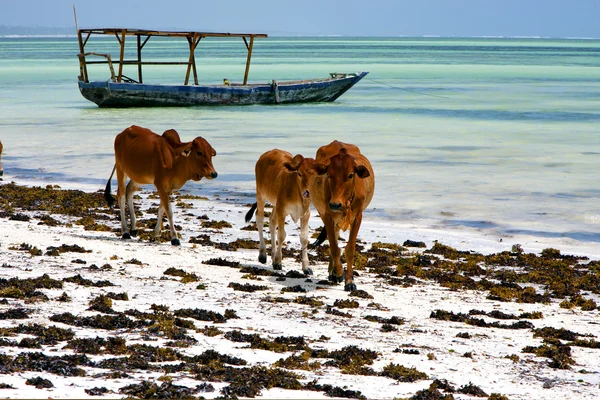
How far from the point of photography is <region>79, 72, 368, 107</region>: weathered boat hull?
42938mm

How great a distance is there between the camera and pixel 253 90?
45031 millimetres

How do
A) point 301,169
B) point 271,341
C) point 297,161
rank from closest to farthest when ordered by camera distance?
point 271,341 → point 301,169 → point 297,161

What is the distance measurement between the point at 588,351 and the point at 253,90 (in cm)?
3790

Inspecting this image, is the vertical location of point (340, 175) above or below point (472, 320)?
above

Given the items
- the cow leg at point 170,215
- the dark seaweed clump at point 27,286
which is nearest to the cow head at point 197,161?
the cow leg at point 170,215

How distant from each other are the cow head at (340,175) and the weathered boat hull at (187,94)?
3395cm

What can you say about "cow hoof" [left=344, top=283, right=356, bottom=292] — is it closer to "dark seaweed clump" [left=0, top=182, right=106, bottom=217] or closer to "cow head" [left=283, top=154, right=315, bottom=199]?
"cow head" [left=283, top=154, right=315, bottom=199]

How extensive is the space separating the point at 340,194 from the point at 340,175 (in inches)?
8.3

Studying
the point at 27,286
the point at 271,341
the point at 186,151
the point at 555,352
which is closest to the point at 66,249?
the point at 186,151

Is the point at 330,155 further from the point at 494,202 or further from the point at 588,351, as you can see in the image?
the point at 494,202

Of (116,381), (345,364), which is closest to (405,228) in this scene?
(345,364)

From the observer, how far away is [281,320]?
8.53 m

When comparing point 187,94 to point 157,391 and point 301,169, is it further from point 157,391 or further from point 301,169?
point 157,391

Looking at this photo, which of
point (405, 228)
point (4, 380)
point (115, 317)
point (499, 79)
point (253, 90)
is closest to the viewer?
point (4, 380)
